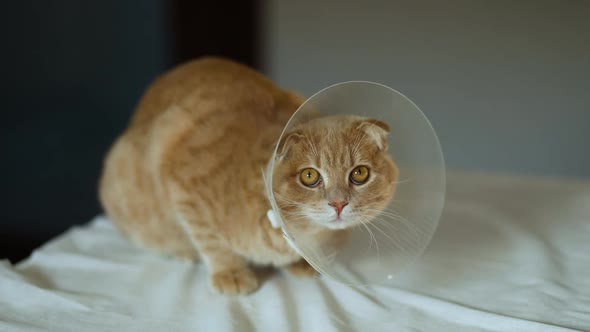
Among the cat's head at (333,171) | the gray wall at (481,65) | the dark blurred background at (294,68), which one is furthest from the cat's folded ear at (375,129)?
the gray wall at (481,65)

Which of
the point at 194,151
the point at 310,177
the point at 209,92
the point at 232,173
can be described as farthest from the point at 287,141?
the point at 209,92

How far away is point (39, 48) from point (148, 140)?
1113 millimetres

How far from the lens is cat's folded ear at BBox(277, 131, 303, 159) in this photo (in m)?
1.24

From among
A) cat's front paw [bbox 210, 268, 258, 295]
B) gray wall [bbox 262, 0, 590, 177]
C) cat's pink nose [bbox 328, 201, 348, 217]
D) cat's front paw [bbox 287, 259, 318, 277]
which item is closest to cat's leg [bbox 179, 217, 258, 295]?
cat's front paw [bbox 210, 268, 258, 295]

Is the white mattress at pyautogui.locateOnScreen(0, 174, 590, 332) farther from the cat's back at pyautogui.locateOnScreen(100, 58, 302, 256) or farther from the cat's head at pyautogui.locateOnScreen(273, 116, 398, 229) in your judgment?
the cat's head at pyautogui.locateOnScreen(273, 116, 398, 229)

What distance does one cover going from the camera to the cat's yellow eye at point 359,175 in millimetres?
1277

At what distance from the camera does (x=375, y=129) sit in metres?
1.28

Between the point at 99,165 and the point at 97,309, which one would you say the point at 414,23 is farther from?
the point at 97,309

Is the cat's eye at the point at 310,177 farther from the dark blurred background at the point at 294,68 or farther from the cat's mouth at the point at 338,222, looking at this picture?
the dark blurred background at the point at 294,68

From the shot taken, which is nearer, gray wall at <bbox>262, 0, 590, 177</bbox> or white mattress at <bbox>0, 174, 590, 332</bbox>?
white mattress at <bbox>0, 174, 590, 332</bbox>

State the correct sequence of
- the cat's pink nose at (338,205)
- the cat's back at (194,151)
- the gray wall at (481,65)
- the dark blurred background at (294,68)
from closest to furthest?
1. the cat's pink nose at (338,205)
2. the cat's back at (194,151)
3. the dark blurred background at (294,68)
4. the gray wall at (481,65)

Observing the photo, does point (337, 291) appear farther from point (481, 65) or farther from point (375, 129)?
point (481, 65)

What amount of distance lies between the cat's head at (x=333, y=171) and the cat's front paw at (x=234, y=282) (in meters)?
0.34

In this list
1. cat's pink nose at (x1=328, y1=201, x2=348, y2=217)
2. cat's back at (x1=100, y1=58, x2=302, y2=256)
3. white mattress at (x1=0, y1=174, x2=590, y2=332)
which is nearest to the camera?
cat's pink nose at (x1=328, y1=201, x2=348, y2=217)
